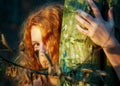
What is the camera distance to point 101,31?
2072 millimetres

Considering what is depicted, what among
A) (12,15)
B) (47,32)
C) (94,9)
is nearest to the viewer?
(94,9)

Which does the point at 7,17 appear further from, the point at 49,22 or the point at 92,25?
the point at 92,25

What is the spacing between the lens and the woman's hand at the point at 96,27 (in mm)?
2049

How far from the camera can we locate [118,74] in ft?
6.86

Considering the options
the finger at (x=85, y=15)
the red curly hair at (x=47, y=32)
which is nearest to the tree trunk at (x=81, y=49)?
the finger at (x=85, y=15)

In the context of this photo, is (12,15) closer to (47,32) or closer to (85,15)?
(47,32)

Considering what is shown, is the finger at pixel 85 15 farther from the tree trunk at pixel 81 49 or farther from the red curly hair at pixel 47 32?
the red curly hair at pixel 47 32

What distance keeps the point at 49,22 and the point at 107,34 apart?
769 mm

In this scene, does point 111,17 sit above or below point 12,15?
below

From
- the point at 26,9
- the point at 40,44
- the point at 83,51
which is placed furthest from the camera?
the point at 26,9

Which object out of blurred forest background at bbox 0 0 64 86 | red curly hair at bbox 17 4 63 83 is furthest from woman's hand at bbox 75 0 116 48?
blurred forest background at bbox 0 0 64 86

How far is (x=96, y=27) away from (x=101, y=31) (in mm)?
23

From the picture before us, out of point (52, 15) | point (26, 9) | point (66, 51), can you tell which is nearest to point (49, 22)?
point (52, 15)

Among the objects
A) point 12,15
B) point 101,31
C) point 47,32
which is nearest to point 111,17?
point 101,31
